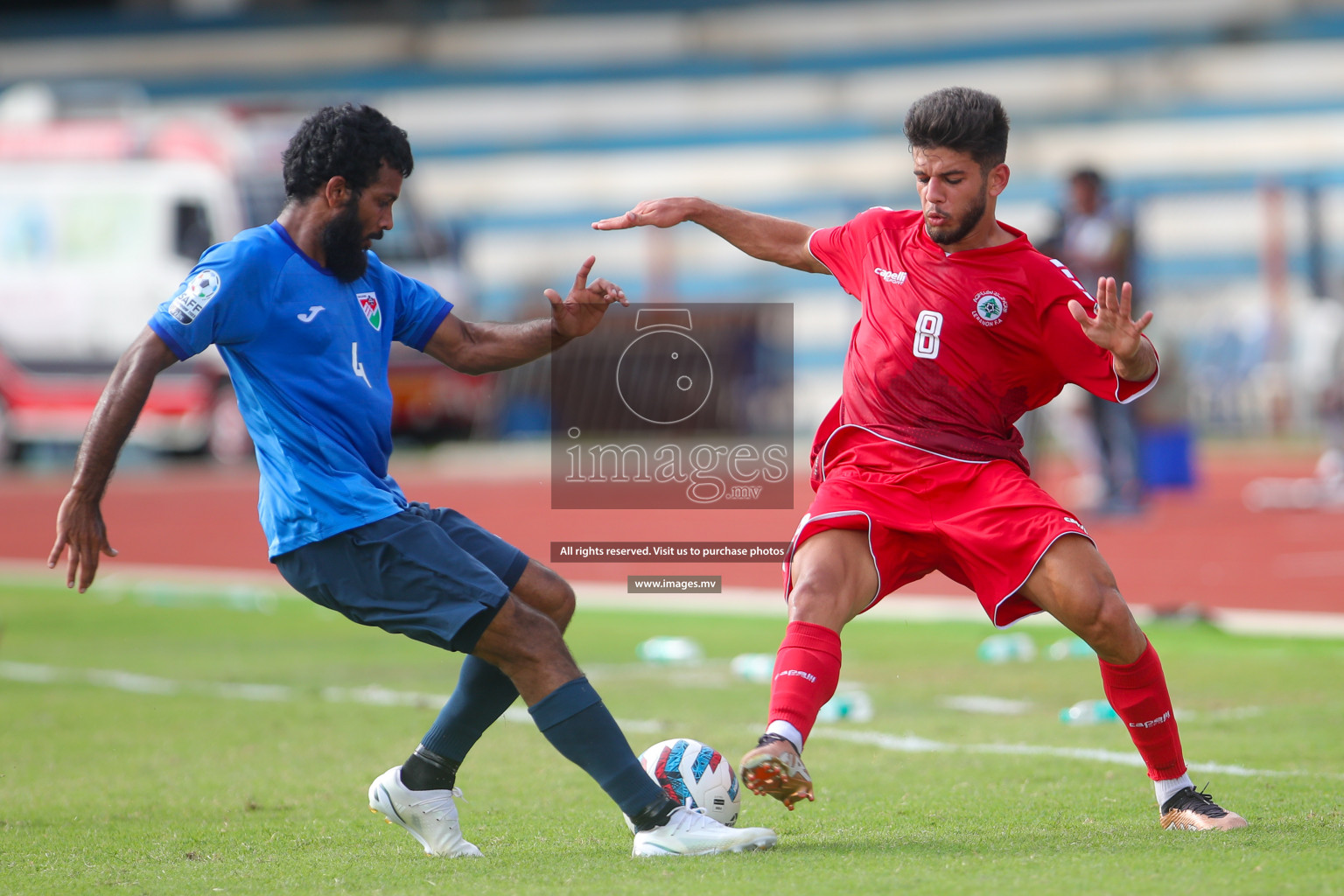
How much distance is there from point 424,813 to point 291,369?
128 cm

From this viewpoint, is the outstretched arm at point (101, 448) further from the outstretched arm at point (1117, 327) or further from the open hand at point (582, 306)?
the outstretched arm at point (1117, 327)

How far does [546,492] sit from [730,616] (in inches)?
326

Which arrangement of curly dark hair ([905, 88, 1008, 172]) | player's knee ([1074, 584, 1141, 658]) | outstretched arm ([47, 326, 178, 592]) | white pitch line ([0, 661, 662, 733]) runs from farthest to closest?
white pitch line ([0, 661, 662, 733]) → curly dark hair ([905, 88, 1008, 172]) → player's knee ([1074, 584, 1141, 658]) → outstretched arm ([47, 326, 178, 592])

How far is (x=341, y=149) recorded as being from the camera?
14.7 ft

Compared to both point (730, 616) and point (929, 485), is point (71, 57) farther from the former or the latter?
point (929, 485)

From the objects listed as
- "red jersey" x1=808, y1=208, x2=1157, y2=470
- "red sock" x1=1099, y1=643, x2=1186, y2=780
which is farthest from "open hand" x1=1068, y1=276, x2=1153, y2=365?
"red sock" x1=1099, y1=643, x2=1186, y2=780

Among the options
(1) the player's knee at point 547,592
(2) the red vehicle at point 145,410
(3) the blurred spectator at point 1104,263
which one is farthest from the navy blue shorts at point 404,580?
(2) the red vehicle at point 145,410

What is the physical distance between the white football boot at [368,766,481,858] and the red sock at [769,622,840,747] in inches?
38.2

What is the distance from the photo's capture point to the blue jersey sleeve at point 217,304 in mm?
4297

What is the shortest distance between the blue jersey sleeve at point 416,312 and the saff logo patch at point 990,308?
1.53 meters

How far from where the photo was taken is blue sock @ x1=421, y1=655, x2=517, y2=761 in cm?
476

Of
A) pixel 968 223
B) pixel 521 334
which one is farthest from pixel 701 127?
pixel 968 223

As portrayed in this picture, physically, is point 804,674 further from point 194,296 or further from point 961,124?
point 194,296

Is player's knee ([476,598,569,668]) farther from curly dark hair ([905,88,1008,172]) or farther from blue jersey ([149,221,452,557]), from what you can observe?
curly dark hair ([905,88,1008,172])
